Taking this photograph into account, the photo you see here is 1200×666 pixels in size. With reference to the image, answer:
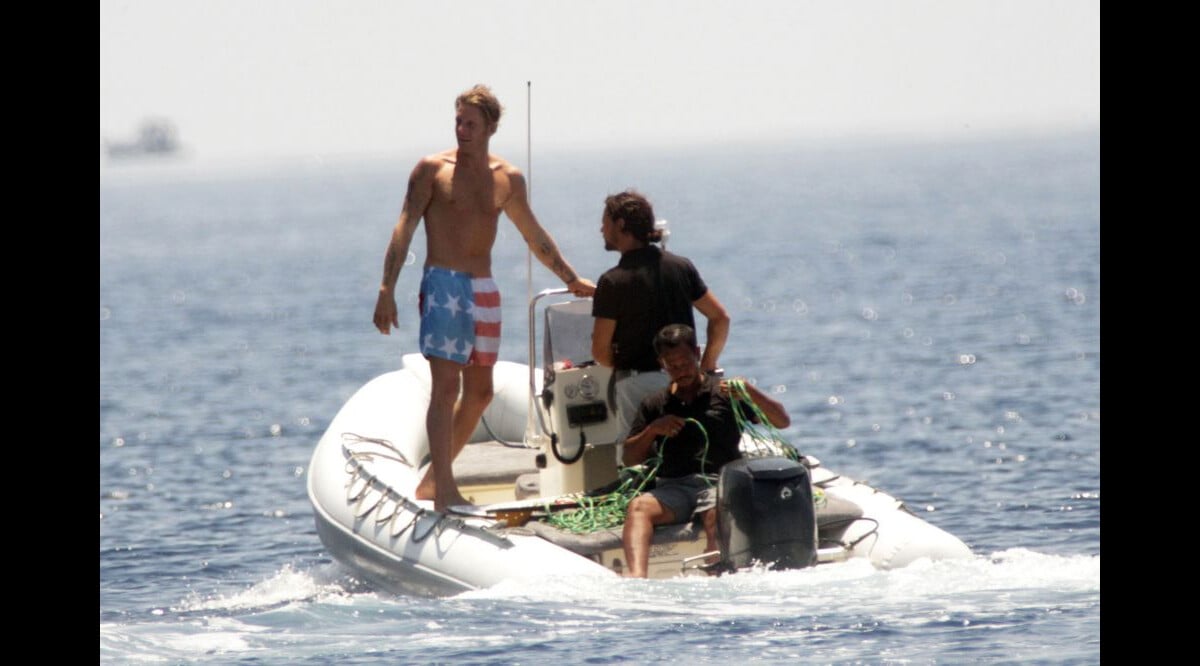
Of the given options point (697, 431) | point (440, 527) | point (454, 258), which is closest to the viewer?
point (697, 431)

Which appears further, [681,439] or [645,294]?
[645,294]

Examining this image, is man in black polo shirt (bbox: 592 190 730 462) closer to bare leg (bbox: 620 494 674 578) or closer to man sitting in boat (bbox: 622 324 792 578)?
man sitting in boat (bbox: 622 324 792 578)

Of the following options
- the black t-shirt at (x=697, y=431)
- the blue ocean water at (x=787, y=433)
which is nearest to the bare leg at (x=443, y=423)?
the blue ocean water at (x=787, y=433)

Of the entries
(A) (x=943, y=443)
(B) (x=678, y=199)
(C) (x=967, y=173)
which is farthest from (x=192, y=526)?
(C) (x=967, y=173)

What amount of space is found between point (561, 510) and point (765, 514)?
1009mm

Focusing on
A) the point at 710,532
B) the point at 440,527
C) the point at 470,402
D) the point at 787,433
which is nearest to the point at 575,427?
the point at 470,402

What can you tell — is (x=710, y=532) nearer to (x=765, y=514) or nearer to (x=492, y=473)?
(x=765, y=514)

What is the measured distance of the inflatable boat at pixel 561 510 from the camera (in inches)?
263

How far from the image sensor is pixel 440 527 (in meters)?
7.23

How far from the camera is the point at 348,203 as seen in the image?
73.6 meters

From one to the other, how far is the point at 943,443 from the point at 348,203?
6316cm

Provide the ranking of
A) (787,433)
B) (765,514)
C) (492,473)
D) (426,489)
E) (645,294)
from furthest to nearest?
(787,433), (492,473), (426,489), (645,294), (765,514)
